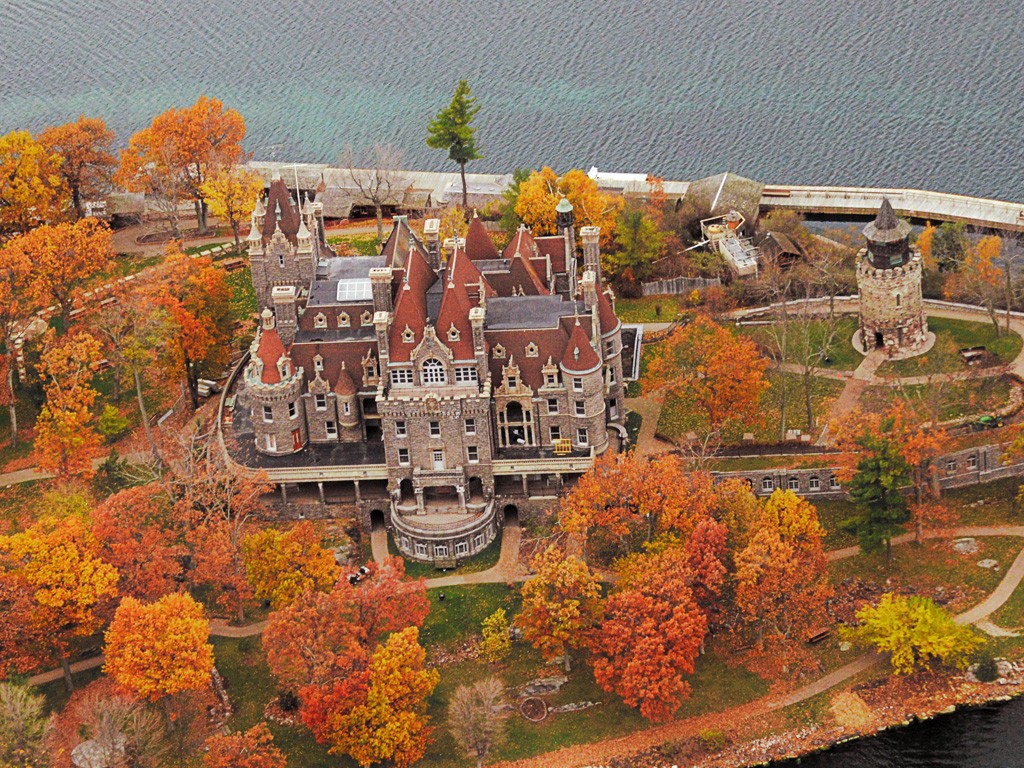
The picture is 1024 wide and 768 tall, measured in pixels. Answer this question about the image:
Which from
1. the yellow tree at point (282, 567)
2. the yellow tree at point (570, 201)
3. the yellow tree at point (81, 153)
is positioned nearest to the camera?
the yellow tree at point (282, 567)

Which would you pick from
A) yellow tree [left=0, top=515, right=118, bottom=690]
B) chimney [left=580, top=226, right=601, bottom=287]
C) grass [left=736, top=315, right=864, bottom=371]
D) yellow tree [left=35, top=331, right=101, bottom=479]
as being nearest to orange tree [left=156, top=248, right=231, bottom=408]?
yellow tree [left=35, top=331, right=101, bottom=479]

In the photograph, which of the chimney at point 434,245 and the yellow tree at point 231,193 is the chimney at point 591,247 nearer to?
the chimney at point 434,245

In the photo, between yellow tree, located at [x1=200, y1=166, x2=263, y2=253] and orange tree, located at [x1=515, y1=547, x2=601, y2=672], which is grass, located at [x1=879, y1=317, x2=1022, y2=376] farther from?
yellow tree, located at [x1=200, y1=166, x2=263, y2=253]

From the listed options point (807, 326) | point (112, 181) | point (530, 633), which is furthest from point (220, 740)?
point (112, 181)

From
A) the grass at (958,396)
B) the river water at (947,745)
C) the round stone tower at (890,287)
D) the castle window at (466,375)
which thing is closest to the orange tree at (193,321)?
the castle window at (466,375)

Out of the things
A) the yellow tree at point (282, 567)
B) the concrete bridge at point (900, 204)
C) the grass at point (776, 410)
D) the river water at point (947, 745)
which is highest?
the concrete bridge at point (900, 204)

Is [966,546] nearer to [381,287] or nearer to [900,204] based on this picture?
[381,287]

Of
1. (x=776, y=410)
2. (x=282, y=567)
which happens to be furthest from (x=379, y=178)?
(x=282, y=567)
